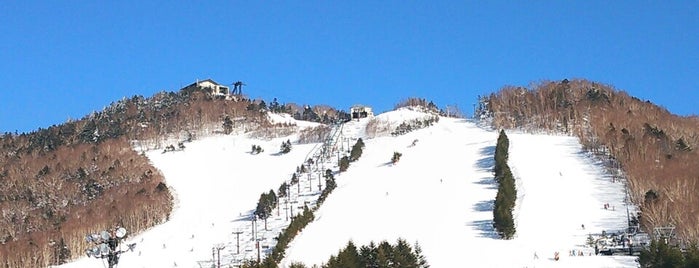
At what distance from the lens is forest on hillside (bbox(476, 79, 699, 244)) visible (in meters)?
42.4

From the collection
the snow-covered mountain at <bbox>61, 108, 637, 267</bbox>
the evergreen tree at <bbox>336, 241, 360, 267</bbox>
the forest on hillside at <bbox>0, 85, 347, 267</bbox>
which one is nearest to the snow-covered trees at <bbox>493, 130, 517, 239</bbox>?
the snow-covered mountain at <bbox>61, 108, 637, 267</bbox>

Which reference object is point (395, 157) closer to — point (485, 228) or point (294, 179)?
point (294, 179)

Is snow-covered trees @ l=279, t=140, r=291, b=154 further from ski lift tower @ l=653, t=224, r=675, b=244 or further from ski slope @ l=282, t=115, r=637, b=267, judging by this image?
ski lift tower @ l=653, t=224, r=675, b=244

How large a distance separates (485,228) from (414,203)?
34.3 ft

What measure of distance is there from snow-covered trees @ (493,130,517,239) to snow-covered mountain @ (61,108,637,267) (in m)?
0.62

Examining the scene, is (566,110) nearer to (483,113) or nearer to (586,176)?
(483,113)

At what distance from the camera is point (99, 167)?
3666 inches

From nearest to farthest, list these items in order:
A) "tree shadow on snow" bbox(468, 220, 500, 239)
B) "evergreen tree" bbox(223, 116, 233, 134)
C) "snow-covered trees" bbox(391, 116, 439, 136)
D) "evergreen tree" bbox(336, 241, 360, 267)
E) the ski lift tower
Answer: "evergreen tree" bbox(336, 241, 360, 267) → the ski lift tower → "tree shadow on snow" bbox(468, 220, 500, 239) → "snow-covered trees" bbox(391, 116, 439, 136) → "evergreen tree" bbox(223, 116, 233, 134)

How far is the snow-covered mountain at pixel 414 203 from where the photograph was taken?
4416 centimetres

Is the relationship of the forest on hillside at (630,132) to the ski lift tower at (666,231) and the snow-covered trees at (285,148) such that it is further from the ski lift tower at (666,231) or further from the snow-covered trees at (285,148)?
the snow-covered trees at (285,148)

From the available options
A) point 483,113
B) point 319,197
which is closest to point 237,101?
point 483,113

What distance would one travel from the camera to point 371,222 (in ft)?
172

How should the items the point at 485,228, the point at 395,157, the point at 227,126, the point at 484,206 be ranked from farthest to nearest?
the point at 227,126, the point at 395,157, the point at 484,206, the point at 485,228

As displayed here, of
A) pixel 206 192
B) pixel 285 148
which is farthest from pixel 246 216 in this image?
pixel 285 148
